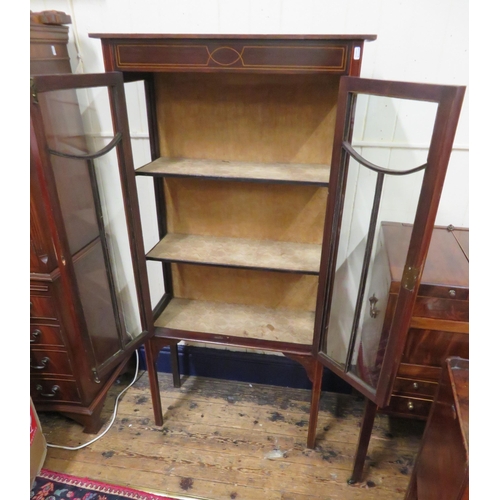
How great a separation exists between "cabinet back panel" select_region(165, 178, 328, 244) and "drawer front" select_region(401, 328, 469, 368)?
56cm

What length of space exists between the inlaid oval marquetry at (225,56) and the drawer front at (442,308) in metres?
1.00

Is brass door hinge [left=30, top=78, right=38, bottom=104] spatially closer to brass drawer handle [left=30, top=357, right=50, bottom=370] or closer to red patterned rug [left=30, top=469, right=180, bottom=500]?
brass drawer handle [left=30, top=357, right=50, bottom=370]

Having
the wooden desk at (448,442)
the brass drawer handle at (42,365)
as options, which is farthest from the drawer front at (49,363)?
the wooden desk at (448,442)

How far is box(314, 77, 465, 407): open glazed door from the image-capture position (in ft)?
3.19

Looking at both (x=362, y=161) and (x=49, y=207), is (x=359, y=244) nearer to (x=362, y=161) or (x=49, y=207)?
(x=362, y=161)

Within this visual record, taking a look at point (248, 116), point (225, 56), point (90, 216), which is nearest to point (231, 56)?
point (225, 56)

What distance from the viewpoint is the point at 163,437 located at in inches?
70.6

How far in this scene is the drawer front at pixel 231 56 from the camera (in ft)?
3.71

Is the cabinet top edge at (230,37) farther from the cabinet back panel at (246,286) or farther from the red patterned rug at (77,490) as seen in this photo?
the red patterned rug at (77,490)

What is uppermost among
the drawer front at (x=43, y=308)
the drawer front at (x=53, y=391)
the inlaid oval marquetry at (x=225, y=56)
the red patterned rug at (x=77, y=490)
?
the inlaid oval marquetry at (x=225, y=56)

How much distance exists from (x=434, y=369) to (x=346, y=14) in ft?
4.48

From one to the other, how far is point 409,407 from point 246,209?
108cm

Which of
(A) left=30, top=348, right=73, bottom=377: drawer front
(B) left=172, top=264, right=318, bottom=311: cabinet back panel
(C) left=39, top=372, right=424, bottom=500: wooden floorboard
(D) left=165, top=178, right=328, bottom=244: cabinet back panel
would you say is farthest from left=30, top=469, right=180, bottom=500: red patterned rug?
(D) left=165, top=178, right=328, bottom=244: cabinet back panel
